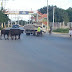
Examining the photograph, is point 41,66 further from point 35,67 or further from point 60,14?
point 60,14

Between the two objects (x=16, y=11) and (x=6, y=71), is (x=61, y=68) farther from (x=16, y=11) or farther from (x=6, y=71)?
(x=16, y=11)

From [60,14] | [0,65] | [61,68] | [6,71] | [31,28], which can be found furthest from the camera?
[60,14]

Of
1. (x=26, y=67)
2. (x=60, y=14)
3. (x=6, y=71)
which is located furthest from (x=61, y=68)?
(x=60, y=14)

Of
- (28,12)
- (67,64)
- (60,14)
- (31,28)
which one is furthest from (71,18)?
(67,64)

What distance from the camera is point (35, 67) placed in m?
10.0

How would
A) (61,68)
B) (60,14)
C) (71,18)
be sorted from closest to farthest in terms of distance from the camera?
(61,68) → (60,14) → (71,18)

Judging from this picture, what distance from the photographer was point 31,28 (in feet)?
134

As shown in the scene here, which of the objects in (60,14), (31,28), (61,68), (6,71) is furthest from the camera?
(60,14)

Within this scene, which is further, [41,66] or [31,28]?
[31,28]

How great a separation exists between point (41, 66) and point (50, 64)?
659mm

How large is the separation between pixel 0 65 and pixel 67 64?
295 cm

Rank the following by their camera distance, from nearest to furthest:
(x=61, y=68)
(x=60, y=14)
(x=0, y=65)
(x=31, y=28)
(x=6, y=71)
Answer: (x=6, y=71)
(x=61, y=68)
(x=0, y=65)
(x=31, y=28)
(x=60, y=14)

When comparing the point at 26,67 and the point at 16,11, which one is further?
the point at 16,11

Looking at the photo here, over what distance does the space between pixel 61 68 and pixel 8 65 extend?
2.30 metres
